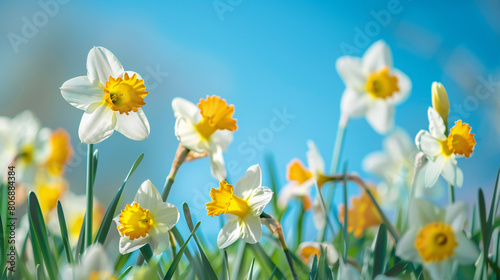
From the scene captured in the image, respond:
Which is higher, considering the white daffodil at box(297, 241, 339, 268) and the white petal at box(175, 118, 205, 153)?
the white petal at box(175, 118, 205, 153)

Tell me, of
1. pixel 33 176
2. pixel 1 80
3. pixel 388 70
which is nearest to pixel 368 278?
pixel 388 70

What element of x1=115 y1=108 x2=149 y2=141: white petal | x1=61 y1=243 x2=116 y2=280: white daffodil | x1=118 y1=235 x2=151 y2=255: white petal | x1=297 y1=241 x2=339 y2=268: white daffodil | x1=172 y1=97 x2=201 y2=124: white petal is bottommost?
x1=297 y1=241 x2=339 y2=268: white daffodil

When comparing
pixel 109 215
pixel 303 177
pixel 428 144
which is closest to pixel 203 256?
pixel 109 215

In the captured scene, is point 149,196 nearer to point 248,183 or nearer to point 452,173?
point 248,183

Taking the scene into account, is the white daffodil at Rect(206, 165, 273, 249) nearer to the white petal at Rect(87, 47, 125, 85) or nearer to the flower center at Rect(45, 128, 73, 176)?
the white petal at Rect(87, 47, 125, 85)

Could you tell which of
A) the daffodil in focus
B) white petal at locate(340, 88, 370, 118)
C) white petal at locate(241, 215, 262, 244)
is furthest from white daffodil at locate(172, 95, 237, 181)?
white petal at locate(340, 88, 370, 118)

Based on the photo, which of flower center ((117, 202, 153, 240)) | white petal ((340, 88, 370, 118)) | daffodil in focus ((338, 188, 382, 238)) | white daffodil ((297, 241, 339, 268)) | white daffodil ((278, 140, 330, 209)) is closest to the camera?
flower center ((117, 202, 153, 240))
